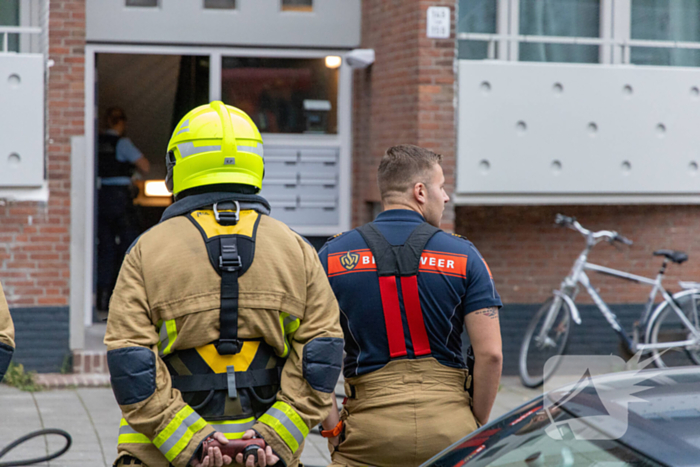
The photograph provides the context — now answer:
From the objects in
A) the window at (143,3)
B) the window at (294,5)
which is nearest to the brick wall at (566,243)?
the window at (294,5)

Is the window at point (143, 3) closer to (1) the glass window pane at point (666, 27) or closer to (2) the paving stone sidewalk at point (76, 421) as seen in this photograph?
(2) the paving stone sidewalk at point (76, 421)

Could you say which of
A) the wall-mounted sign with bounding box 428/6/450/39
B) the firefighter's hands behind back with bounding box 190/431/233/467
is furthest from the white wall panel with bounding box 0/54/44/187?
the firefighter's hands behind back with bounding box 190/431/233/467

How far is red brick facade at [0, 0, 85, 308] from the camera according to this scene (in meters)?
7.12

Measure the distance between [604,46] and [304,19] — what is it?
2974 mm

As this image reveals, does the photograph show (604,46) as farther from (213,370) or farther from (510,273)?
(213,370)

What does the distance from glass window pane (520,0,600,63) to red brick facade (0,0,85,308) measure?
13.6 feet

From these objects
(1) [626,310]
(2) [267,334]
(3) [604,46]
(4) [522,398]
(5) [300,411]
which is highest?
(3) [604,46]

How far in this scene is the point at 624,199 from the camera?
7855mm

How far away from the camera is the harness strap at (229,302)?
2.38 m

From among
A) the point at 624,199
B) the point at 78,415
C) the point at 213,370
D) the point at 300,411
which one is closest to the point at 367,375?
the point at 300,411

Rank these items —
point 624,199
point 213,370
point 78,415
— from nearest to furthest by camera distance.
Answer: point 213,370 → point 78,415 → point 624,199

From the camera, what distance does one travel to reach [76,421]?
6.15 meters

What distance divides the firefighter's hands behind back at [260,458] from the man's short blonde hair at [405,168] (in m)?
1.13

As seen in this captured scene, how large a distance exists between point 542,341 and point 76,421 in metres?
4.12
